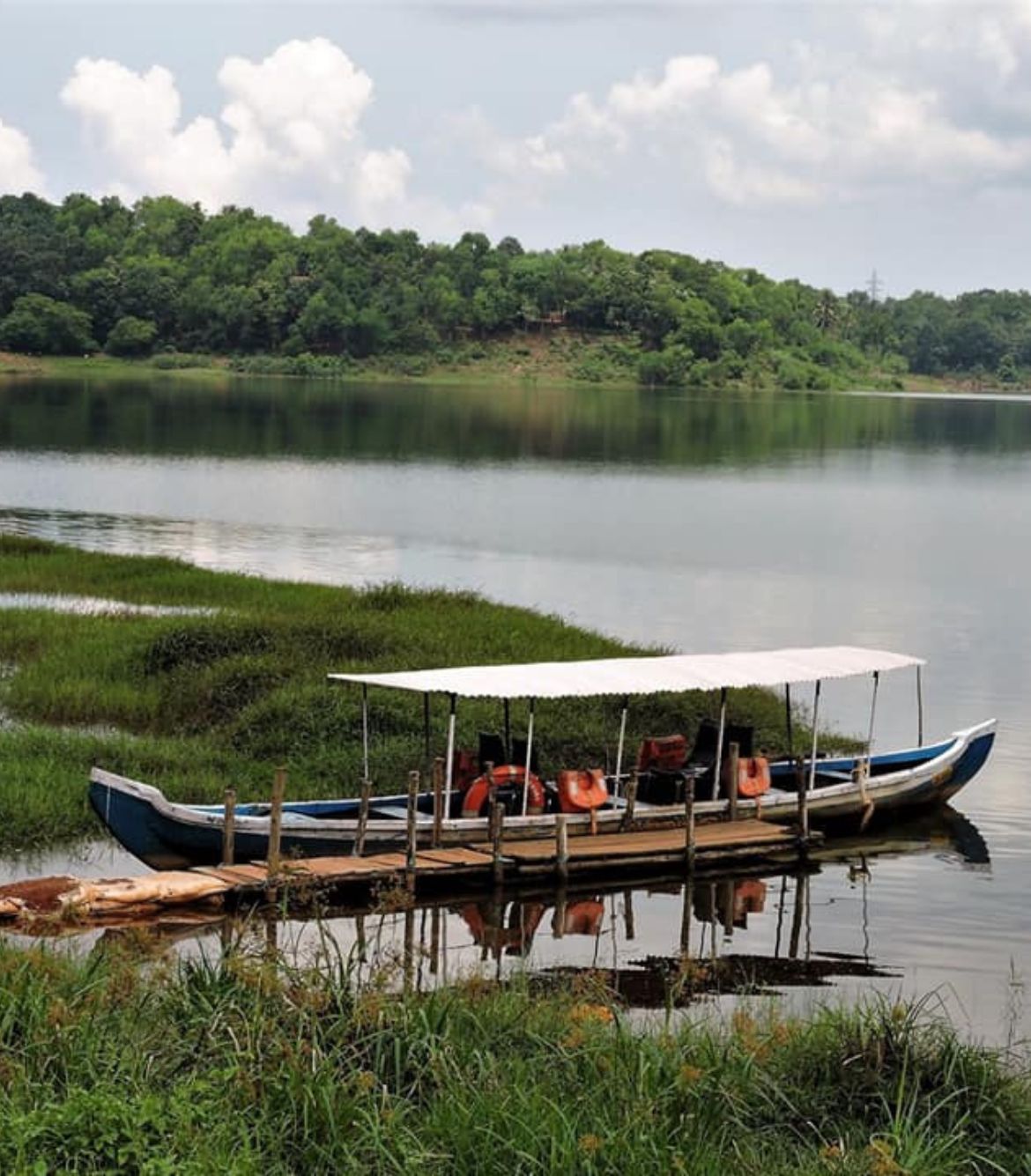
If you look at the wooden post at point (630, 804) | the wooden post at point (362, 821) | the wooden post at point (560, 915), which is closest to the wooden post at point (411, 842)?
the wooden post at point (362, 821)

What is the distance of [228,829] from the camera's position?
21.1m

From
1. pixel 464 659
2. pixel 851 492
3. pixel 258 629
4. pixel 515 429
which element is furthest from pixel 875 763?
pixel 515 429

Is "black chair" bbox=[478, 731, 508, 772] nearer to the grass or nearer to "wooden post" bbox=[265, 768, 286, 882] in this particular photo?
"wooden post" bbox=[265, 768, 286, 882]

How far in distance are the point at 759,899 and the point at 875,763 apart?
5144 millimetres

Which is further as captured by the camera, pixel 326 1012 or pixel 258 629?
pixel 258 629

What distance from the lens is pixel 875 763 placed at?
27.5 meters

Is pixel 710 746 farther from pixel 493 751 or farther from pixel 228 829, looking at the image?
pixel 228 829

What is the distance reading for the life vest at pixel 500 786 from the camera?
23.2 meters

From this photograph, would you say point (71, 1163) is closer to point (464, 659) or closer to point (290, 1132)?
point (290, 1132)

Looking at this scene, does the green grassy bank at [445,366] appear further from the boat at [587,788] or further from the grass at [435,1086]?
the grass at [435,1086]

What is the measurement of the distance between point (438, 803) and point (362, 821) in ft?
3.29

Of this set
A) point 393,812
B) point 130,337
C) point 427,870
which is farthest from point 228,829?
point 130,337

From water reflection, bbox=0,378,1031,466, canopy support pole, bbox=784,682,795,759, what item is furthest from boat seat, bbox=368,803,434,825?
water reflection, bbox=0,378,1031,466

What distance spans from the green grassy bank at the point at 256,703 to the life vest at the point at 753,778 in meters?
2.60
